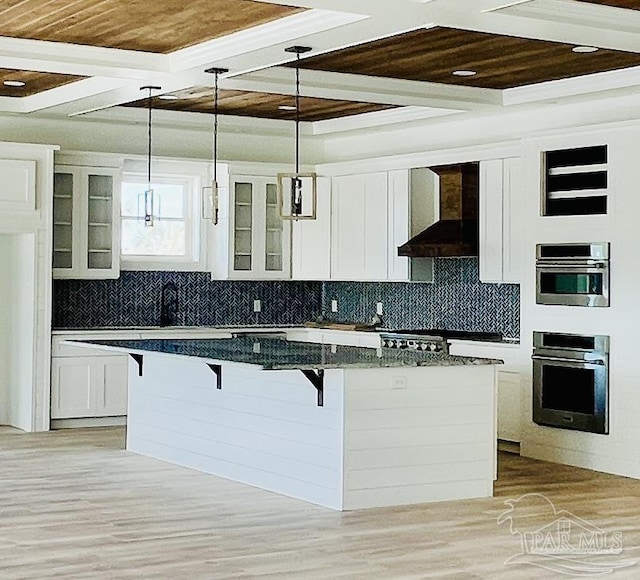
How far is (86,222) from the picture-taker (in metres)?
10.5

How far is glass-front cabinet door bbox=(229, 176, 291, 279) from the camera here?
11.1 m

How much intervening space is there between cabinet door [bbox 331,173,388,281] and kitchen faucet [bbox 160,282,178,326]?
57.9 inches

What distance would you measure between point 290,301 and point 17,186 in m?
3.06

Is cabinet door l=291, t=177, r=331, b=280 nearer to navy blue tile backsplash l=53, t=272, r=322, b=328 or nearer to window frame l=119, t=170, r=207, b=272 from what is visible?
navy blue tile backsplash l=53, t=272, r=322, b=328

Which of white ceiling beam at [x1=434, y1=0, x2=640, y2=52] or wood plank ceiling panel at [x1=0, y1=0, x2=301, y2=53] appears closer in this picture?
white ceiling beam at [x1=434, y1=0, x2=640, y2=52]

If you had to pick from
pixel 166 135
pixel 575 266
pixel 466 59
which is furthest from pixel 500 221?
pixel 166 135

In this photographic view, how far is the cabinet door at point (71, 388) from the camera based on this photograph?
1020 centimetres

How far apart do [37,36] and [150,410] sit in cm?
303

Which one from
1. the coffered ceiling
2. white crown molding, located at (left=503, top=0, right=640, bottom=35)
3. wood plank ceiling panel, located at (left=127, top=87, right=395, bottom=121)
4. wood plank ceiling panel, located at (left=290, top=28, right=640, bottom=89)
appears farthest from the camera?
wood plank ceiling panel, located at (left=127, top=87, right=395, bottom=121)

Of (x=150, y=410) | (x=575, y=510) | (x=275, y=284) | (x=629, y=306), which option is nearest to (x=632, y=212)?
(x=629, y=306)

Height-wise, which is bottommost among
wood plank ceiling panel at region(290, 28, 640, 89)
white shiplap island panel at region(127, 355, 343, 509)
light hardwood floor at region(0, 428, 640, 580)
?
light hardwood floor at region(0, 428, 640, 580)

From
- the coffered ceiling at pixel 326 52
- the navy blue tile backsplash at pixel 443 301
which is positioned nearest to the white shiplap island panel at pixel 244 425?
the coffered ceiling at pixel 326 52

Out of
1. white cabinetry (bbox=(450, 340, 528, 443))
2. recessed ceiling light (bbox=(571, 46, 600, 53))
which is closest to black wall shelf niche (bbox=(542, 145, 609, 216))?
recessed ceiling light (bbox=(571, 46, 600, 53))

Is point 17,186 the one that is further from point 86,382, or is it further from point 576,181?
point 576,181
